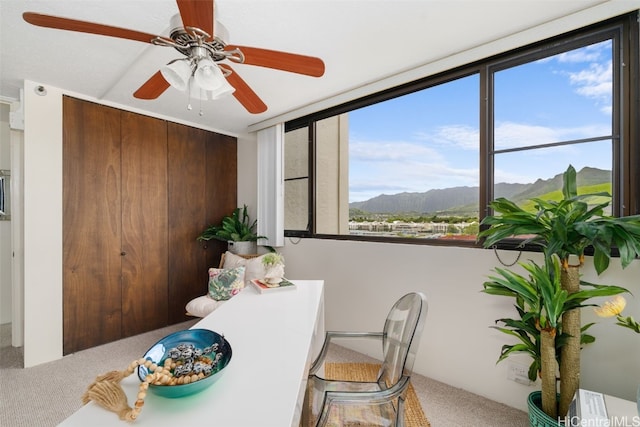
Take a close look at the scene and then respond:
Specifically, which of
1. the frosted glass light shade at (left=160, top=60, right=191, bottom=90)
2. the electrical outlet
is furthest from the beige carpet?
the frosted glass light shade at (left=160, top=60, right=191, bottom=90)

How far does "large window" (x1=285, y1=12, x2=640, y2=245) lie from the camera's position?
5.48 ft

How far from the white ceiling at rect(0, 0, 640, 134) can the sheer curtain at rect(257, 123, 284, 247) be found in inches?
30.9

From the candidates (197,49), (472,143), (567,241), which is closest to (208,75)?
(197,49)

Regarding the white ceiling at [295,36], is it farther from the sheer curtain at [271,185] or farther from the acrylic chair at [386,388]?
the acrylic chair at [386,388]

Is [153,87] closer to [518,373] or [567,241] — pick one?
[567,241]

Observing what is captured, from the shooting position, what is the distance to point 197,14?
108 cm

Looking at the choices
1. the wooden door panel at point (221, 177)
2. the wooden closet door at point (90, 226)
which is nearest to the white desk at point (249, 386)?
the wooden closet door at point (90, 226)

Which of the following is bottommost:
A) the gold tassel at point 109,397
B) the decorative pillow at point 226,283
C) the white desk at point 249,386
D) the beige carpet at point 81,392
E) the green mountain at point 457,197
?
the beige carpet at point 81,392

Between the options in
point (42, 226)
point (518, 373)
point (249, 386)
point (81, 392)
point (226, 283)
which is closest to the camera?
point (249, 386)

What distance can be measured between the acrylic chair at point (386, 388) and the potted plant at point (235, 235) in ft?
7.60

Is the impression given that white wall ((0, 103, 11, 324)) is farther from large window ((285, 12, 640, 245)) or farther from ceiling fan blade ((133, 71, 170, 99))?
large window ((285, 12, 640, 245))

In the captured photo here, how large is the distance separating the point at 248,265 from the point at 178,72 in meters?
2.28

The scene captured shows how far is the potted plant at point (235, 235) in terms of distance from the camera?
11.8 ft

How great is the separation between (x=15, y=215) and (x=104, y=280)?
0.97m
